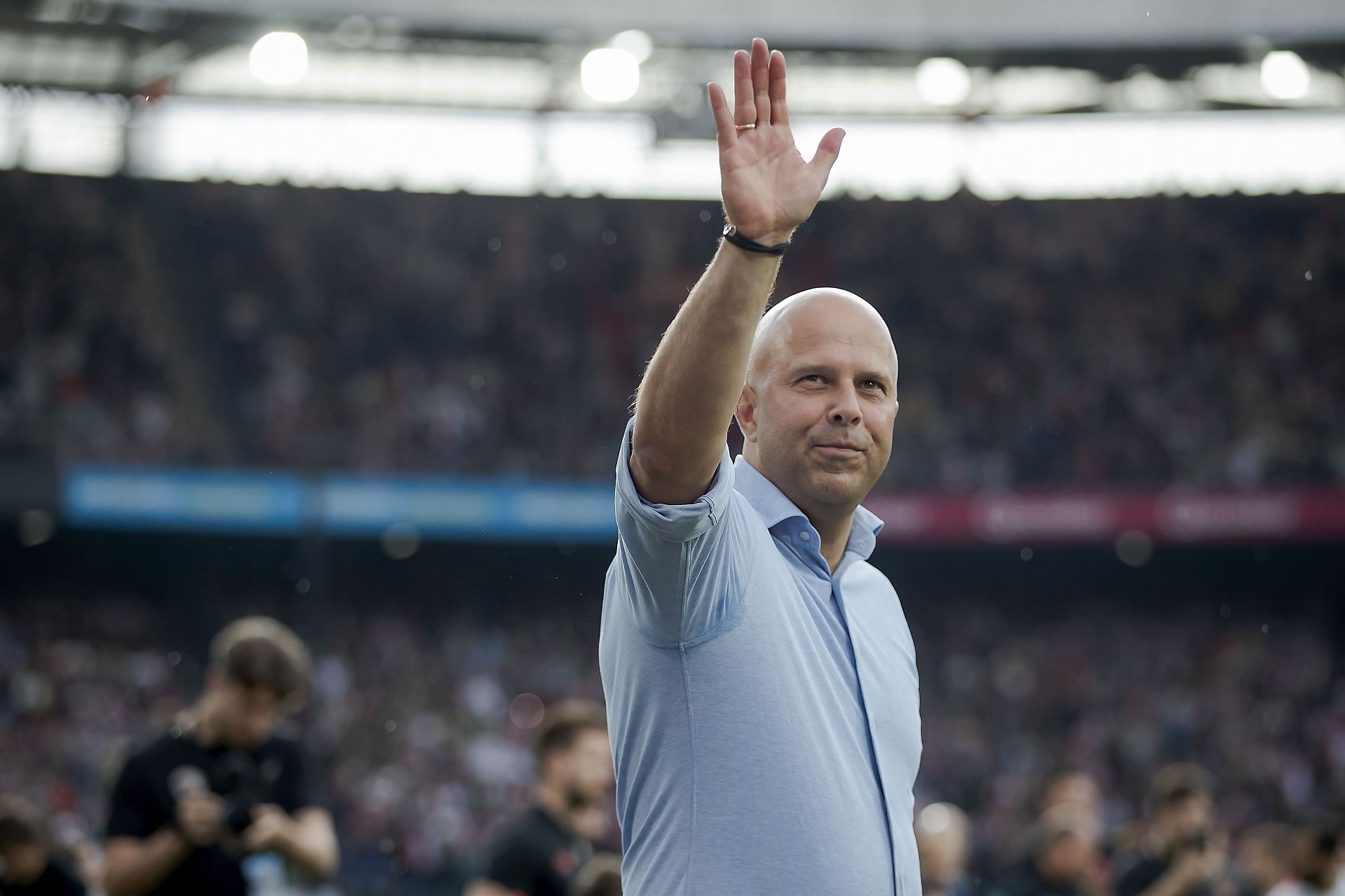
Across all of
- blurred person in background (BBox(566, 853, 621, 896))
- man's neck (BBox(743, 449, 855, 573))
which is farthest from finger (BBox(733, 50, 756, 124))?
blurred person in background (BBox(566, 853, 621, 896))

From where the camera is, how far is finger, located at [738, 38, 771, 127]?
80.0 inches

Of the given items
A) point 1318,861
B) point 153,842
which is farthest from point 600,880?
point 1318,861

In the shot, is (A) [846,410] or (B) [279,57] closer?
(A) [846,410]

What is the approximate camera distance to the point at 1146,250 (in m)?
25.3

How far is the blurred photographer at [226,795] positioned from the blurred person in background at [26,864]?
113 cm

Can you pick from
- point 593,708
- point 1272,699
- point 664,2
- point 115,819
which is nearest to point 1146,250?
point 1272,699

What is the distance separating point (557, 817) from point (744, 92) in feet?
11.1

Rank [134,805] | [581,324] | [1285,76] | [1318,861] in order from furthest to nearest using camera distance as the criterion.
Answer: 1. [581,324]
2. [1285,76]
3. [1318,861]
4. [134,805]

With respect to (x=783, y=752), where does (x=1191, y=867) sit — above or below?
below

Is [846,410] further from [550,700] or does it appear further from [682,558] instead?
[550,700]

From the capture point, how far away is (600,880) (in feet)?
13.2

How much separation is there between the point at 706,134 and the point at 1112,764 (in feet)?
36.8

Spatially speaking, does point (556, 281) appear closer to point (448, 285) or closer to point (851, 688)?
point (448, 285)

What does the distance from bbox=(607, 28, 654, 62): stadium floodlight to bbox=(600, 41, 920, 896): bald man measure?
20.1m
